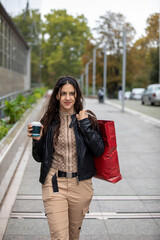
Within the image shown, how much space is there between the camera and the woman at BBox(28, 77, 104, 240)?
9.73 feet

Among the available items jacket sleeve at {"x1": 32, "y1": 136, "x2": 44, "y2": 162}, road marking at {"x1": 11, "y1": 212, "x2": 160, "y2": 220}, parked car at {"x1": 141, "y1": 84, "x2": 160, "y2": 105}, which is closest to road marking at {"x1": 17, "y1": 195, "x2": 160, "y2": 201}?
road marking at {"x1": 11, "y1": 212, "x2": 160, "y2": 220}

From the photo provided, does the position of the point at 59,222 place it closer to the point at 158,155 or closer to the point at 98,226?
the point at 98,226

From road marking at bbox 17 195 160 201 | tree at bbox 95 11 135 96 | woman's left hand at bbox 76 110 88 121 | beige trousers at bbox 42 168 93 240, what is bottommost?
road marking at bbox 17 195 160 201

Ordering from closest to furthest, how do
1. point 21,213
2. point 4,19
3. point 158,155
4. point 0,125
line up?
point 21,213 → point 0,125 → point 158,155 → point 4,19

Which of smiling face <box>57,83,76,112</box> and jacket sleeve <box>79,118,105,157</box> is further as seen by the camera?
smiling face <box>57,83,76,112</box>

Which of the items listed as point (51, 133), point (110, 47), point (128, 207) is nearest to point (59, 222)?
point (51, 133)

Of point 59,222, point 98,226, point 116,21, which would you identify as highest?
point 116,21

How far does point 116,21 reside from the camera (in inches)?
2260

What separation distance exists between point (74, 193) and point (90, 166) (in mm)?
→ 252

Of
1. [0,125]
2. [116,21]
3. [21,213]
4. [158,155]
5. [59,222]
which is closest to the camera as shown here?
[59,222]

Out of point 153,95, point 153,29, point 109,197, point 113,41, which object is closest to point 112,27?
point 113,41

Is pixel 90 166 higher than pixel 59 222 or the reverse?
higher

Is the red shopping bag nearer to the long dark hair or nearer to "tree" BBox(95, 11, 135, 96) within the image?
the long dark hair

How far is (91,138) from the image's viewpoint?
2969 millimetres
